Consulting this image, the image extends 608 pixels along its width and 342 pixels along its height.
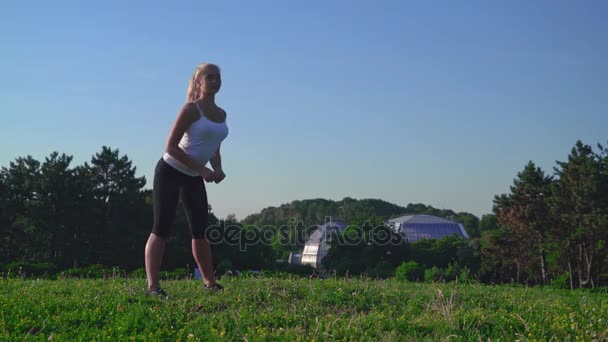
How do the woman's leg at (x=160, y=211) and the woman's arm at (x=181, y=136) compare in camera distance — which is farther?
the woman's leg at (x=160, y=211)

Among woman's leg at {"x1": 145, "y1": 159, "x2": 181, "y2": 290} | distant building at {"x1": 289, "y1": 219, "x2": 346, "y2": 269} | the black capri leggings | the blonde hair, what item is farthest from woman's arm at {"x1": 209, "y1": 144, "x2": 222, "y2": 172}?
distant building at {"x1": 289, "y1": 219, "x2": 346, "y2": 269}

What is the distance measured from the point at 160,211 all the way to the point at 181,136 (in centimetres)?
87

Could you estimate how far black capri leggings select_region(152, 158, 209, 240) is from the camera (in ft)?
21.9

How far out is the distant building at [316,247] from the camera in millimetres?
109144

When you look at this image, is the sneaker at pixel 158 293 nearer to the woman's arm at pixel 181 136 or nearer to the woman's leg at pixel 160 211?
the woman's leg at pixel 160 211

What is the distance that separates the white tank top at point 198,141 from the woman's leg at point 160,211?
11cm

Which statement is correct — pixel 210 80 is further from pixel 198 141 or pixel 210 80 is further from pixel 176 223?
pixel 176 223

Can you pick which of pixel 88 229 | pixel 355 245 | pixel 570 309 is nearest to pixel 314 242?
pixel 355 245

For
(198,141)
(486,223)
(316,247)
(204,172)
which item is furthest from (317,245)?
(204,172)

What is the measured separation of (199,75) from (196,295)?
2465 mm

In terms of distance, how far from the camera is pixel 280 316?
17.9ft

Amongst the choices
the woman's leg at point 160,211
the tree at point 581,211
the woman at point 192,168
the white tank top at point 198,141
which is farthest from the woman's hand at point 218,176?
the tree at point 581,211

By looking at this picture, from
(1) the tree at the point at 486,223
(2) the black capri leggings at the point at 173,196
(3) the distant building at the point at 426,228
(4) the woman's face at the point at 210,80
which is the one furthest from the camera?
(1) the tree at the point at 486,223

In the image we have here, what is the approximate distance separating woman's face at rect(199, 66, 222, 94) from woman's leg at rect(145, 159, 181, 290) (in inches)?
38.0
